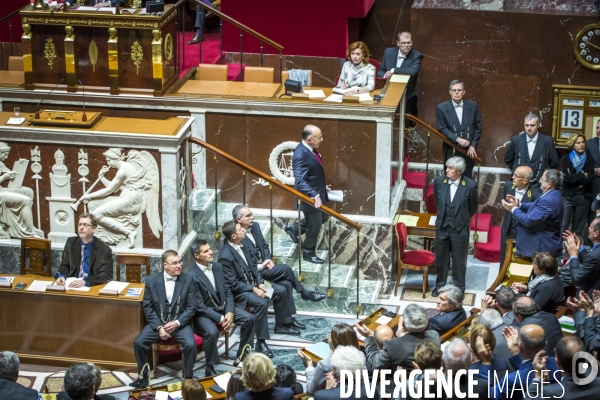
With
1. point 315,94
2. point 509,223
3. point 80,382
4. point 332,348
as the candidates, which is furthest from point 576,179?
point 80,382

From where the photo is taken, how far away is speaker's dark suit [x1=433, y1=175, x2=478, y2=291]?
11.4 meters

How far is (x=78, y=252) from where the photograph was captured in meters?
10.3

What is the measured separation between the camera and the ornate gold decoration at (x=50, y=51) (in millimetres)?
12117

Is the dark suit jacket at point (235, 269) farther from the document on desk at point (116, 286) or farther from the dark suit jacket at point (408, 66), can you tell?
the dark suit jacket at point (408, 66)

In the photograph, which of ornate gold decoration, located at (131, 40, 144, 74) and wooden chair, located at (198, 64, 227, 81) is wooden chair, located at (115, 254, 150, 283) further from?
wooden chair, located at (198, 64, 227, 81)

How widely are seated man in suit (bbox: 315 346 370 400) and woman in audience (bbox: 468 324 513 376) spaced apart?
0.75m

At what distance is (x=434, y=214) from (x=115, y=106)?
11.7ft

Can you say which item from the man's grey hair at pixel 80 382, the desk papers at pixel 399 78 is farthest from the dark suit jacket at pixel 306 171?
the man's grey hair at pixel 80 382

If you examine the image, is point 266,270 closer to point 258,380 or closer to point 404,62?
point 258,380

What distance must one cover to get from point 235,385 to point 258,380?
34cm

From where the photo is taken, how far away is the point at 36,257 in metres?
10.7

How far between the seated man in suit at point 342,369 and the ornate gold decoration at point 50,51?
5.56 m

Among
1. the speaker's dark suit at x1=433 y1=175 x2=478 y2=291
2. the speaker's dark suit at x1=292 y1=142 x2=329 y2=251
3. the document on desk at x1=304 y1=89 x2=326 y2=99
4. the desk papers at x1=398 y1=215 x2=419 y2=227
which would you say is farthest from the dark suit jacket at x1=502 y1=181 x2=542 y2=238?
the document on desk at x1=304 y1=89 x2=326 y2=99

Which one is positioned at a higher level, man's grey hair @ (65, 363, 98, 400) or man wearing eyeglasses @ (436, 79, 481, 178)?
man wearing eyeglasses @ (436, 79, 481, 178)
